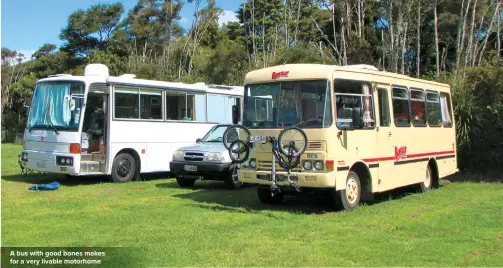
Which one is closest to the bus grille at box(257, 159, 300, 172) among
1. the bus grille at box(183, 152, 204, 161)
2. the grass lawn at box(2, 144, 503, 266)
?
the grass lawn at box(2, 144, 503, 266)

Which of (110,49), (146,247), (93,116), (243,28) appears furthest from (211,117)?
(110,49)

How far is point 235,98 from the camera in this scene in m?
18.8

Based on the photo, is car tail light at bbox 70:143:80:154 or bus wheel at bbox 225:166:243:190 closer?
bus wheel at bbox 225:166:243:190

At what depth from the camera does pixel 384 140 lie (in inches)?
417

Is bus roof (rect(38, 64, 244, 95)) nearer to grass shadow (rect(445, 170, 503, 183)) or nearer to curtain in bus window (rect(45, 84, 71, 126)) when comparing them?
curtain in bus window (rect(45, 84, 71, 126))

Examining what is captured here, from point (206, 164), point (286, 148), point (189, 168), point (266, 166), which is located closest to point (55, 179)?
point (189, 168)

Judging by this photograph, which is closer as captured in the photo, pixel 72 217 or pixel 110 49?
pixel 72 217

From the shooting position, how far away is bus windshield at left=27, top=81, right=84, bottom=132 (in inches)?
542

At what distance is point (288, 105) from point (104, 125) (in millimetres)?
6989

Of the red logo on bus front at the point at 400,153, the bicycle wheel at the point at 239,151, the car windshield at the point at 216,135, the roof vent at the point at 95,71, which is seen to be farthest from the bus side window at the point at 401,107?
the roof vent at the point at 95,71

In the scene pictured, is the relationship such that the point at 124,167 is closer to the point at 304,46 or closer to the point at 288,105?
the point at 288,105

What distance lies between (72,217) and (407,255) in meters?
5.80

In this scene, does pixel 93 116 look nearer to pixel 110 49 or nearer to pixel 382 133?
pixel 382 133

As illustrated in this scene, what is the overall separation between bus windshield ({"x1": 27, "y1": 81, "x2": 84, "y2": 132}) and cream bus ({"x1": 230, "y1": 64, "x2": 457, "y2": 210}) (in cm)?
577
